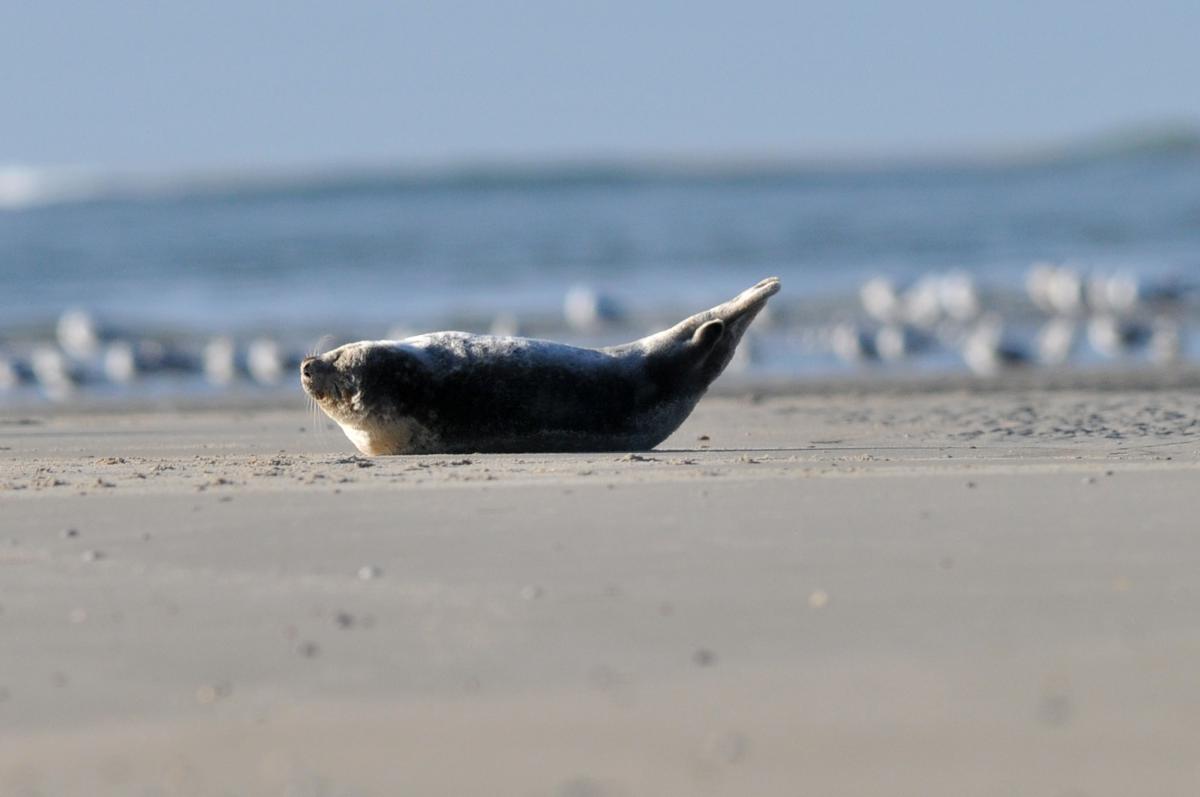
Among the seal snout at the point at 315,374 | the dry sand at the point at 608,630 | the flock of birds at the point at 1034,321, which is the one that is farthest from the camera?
the flock of birds at the point at 1034,321

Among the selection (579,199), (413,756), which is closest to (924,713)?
(413,756)

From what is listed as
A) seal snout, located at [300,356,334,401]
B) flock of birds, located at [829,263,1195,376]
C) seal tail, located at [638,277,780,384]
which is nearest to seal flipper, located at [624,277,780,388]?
seal tail, located at [638,277,780,384]

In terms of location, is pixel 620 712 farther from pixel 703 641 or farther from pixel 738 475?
pixel 738 475

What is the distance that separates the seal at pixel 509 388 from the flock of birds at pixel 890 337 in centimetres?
602

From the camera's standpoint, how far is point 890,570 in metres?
4.30

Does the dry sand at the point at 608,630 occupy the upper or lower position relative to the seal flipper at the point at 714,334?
lower

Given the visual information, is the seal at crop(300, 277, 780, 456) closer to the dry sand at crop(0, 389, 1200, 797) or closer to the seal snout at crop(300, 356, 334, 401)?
the seal snout at crop(300, 356, 334, 401)

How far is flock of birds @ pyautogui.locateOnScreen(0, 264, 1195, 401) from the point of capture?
1295cm

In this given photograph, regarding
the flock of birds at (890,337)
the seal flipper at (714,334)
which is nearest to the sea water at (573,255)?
the flock of birds at (890,337)

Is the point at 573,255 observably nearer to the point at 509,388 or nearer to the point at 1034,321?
the point at 1034,321

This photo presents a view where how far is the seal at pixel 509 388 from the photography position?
258 inches

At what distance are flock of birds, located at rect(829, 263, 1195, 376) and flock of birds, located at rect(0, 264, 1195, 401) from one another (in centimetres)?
2

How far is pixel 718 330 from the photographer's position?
6.62 m

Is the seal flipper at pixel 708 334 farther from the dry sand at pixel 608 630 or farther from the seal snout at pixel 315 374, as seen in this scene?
the seal snout at pixel 315 374
